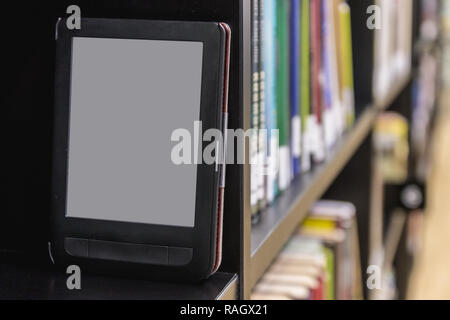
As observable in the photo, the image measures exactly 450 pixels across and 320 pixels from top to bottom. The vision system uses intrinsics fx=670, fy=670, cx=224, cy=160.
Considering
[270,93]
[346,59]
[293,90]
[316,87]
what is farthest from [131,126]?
[346,59]

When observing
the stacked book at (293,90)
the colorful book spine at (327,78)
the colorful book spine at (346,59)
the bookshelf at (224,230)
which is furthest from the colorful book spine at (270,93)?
the colorful book spine at (346,59)

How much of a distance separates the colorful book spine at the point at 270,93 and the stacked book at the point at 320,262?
190mm

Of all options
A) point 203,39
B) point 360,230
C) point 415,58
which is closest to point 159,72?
point 203,39

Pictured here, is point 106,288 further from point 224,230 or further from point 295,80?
point 295,80

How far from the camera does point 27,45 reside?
0.65 meters

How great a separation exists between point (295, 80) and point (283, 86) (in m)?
0.06

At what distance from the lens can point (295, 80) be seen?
3.03 feet

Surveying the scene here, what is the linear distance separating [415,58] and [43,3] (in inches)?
91.5

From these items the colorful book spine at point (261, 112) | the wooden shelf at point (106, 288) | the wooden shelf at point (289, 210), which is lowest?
the wooden shelf at point (106, 288)

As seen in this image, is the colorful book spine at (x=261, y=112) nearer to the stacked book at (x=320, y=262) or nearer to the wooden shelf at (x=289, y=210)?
the wooden shelf at (x=289, y=210)

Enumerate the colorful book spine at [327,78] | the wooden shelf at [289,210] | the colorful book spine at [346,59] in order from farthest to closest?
1. the colorful book spine at [346,59]
2. the colorful book spine at [327,78]
3. the wooden shelf at [289,210]

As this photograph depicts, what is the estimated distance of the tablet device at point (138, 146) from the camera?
1.87 feet

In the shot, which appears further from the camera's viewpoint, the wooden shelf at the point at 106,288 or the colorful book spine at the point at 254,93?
the colorful book spine at the point at 254,93
